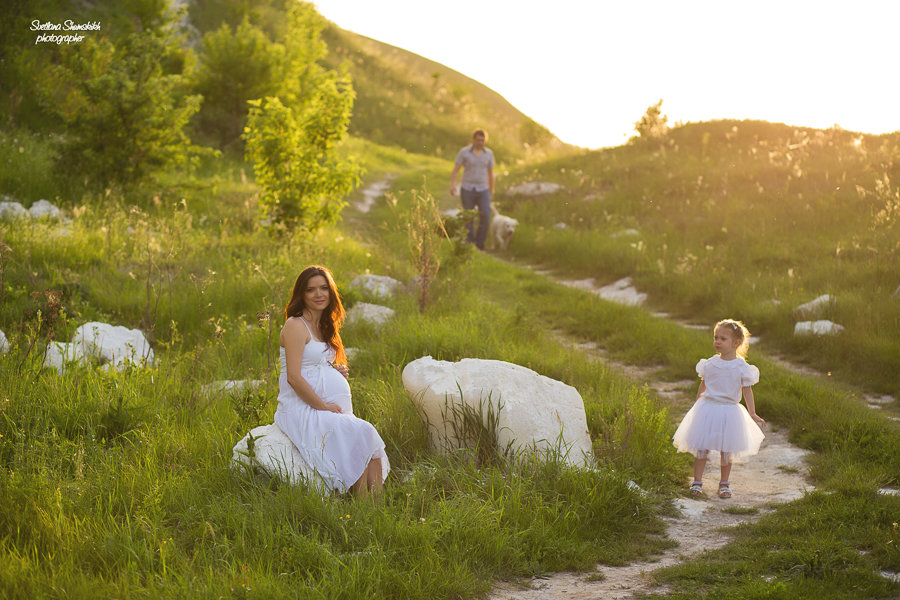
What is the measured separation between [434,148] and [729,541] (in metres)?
31.9

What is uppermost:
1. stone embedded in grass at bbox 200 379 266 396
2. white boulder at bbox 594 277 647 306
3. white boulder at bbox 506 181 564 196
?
white boulder at bbox 506 181 564 196

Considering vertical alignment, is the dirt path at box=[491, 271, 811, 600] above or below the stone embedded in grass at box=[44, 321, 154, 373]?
below

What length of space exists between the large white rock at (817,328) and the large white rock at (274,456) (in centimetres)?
615

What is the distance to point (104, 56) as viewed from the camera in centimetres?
1427

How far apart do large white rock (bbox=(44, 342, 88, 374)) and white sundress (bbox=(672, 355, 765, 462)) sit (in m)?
4.72

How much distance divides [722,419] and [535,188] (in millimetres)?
13827

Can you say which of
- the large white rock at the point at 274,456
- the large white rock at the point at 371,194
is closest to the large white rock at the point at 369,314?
the large white rock at the point at 274,456

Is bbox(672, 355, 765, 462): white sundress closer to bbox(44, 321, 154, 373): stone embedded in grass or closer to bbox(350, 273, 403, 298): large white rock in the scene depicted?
bbox(44, 321, 154, 373): stone embedded in grass

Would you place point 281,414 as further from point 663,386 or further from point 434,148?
point 434,148

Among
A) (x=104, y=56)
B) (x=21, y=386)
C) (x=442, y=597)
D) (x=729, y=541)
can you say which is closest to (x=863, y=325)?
(x=729, y=541)

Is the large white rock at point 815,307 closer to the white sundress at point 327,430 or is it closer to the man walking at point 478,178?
the white sundress at point 327,430

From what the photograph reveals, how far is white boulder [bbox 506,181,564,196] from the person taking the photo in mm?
18328

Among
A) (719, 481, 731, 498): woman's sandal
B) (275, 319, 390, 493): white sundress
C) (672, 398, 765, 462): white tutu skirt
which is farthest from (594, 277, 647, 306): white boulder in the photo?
(275, 319, 390, 493): white sundress

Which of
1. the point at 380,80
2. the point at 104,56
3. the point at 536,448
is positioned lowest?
the point at 536,448
